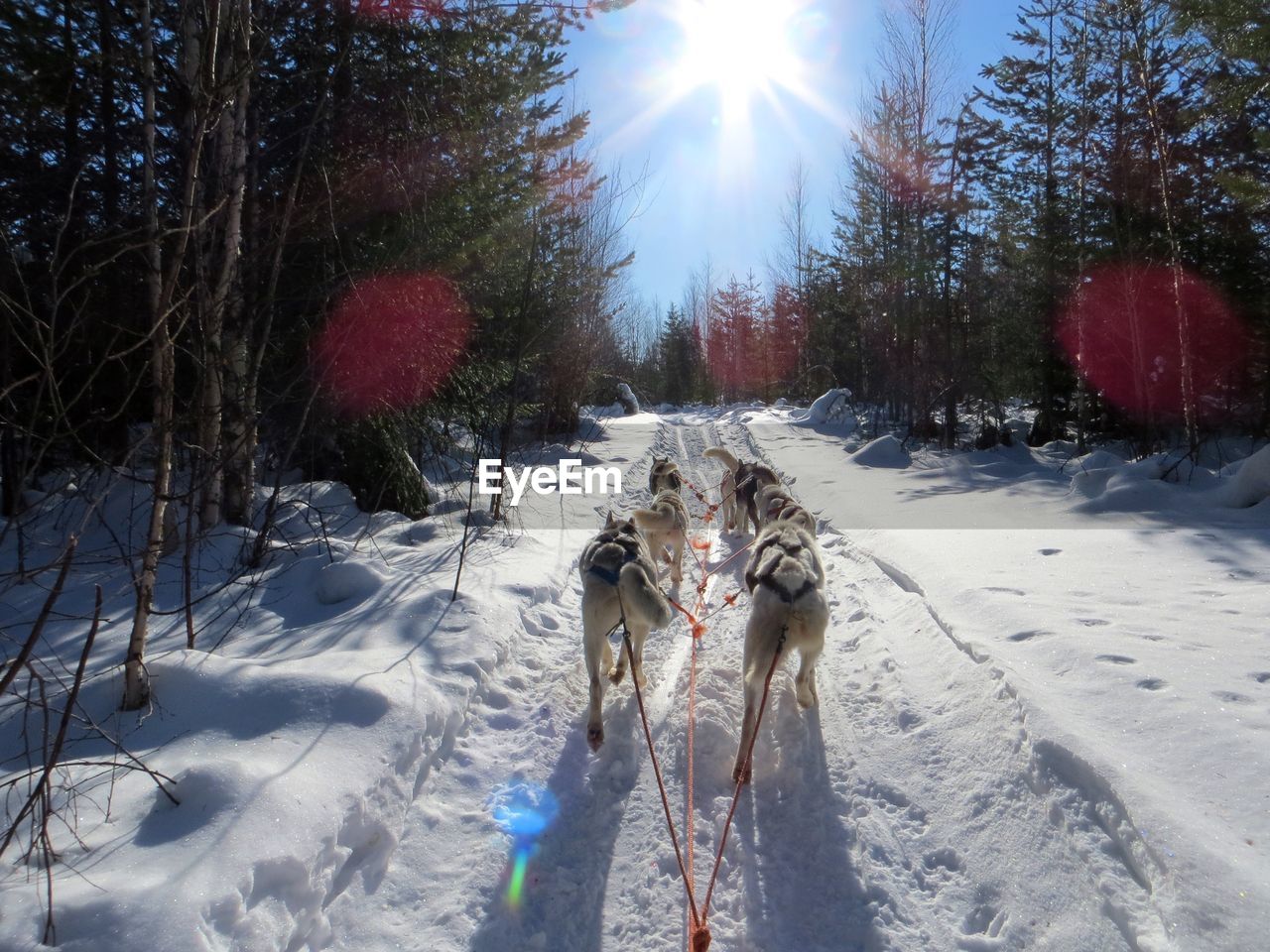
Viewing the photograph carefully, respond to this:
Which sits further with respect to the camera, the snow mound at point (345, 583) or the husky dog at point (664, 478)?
the husky dog at point (664, 478)

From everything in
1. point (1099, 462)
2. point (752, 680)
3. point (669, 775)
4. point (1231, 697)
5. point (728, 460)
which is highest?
point (728, 460)

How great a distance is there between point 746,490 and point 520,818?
5.07m

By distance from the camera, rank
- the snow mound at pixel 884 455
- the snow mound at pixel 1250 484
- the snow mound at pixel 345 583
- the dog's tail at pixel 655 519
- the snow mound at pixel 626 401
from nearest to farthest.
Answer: the snow mound at pixel 345 583, the dog's tail at pixel 655 519, the snow mound at pixel 1250 484, the snow mound at pixel 884 455, the snow mound at pixel 626 401

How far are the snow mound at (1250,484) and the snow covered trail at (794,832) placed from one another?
5674 mm

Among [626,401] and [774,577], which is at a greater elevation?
[626,401]

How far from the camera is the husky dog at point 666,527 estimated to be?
5840 millimetres

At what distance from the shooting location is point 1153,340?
11953 mm

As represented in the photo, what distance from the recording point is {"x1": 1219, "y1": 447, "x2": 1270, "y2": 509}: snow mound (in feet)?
23.1

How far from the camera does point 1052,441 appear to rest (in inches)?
578

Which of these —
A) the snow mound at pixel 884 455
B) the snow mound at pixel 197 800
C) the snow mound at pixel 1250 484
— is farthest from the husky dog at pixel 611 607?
the snow mound at pixel 884 455

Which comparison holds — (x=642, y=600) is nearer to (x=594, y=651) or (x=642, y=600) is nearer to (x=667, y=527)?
(x=594, y=651)

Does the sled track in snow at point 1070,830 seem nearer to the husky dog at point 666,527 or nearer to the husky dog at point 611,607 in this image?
the husky dog at point 611,607

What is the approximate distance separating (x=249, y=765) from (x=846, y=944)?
2385 mm

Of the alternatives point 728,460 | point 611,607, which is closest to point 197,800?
point 611,607
